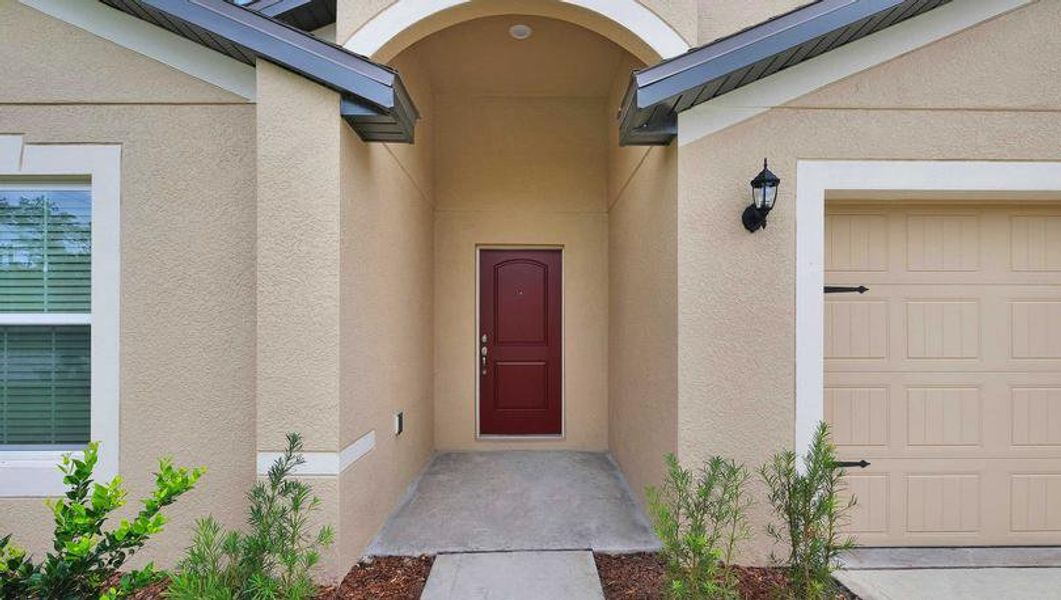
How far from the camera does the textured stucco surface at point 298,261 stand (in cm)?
298

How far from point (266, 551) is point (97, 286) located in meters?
2.06

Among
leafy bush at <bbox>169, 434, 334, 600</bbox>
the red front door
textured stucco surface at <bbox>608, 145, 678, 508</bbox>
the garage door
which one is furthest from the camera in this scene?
the red front door

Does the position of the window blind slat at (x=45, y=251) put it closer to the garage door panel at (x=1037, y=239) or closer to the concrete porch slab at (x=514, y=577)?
the concrete porch slab at (x=514, y=577)

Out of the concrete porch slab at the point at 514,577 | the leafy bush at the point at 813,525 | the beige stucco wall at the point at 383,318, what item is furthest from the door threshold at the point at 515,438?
the leafy bush at the point at 813,525

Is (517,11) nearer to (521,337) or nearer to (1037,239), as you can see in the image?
(521,337)

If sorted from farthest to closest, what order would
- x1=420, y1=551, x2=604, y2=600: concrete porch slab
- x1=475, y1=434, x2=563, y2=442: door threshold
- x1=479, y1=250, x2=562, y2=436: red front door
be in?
x1=479, y1=250, x2=562, y2=436: red front door, x1=475, y1=434, x2=563, y2=442: door threshold, x1=420, y1=551, x2=604, y2=600: concrete porch slab

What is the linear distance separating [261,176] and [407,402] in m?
2.29

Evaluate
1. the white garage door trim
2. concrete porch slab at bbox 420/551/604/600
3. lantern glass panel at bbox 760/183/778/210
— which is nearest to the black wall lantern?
lantern glass panel at bbox 760/183/778/210

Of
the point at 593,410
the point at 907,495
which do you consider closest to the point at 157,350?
the point at 593,410

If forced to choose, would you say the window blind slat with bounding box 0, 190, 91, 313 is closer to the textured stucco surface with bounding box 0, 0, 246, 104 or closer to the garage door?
the textured stucco surface with bounding box 0, 0, 246, 104

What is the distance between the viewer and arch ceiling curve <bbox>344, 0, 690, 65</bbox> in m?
3.29

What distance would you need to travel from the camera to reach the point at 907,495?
3527 millimetres

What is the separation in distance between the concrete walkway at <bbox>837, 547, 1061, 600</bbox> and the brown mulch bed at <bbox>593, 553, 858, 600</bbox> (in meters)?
0.32

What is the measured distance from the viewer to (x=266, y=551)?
2521 mm
